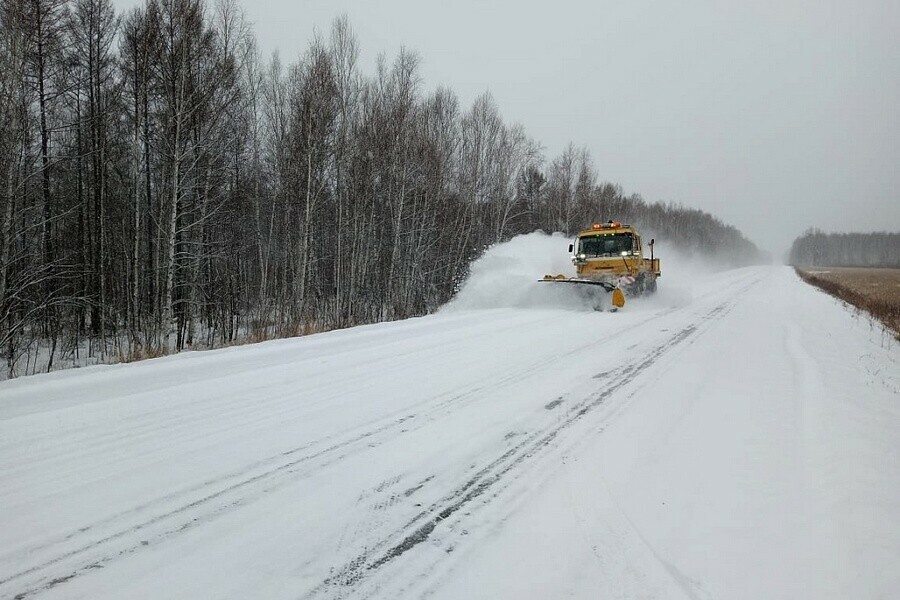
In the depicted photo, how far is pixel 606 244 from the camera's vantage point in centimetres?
1594

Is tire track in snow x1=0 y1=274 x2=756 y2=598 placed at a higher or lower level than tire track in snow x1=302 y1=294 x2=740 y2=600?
higher

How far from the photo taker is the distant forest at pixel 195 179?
38.6 feet

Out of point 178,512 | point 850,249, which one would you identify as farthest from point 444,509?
point 850,249

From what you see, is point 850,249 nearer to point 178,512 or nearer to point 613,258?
point 613,258

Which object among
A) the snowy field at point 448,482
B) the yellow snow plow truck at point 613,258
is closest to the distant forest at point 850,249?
the yellow snow plow truck at point 613,258

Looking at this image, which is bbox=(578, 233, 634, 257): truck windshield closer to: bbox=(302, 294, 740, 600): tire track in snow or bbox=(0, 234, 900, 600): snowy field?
bbox=(0, 234, 900, 600): snowy field

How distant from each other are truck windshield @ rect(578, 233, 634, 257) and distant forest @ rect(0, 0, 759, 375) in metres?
7.73

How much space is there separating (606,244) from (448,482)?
14552 mm

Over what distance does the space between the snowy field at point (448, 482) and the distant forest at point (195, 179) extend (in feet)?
18.2

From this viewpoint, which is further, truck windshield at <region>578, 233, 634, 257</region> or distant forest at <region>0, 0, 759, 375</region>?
truck windshield at <region>578, 233, 634, 257</region>

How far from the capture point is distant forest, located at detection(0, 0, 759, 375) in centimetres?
1177

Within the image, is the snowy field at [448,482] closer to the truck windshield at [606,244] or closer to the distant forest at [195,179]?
the distant forest at [195,179]

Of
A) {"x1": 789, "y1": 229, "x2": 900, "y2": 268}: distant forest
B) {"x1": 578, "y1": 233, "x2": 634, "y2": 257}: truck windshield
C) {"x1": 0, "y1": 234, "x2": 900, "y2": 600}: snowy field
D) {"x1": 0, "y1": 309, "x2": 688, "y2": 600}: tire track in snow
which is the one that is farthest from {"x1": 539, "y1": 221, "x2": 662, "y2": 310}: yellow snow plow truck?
{"x1": 789, "y1": 229, "x2": 900, "y2": 268}: distant forest

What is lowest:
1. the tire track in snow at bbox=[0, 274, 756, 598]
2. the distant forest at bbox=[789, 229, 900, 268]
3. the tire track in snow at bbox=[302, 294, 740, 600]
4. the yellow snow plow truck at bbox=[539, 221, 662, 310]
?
the tire track in snow at bbox=[302, 294, 740, 600]
